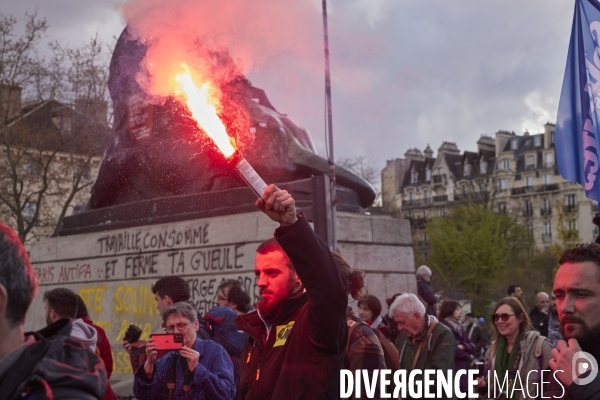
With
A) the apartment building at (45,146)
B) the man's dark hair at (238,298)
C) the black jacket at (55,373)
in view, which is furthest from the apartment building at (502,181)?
the black jacket at (55,373)

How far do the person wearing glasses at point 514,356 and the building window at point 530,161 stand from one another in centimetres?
8660

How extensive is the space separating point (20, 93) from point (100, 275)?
44.0 ft

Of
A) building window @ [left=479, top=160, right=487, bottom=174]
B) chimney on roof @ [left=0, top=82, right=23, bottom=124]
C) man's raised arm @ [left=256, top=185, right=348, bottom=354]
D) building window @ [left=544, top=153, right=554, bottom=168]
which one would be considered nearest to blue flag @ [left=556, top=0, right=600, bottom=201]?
man's raised arm @ [left=256, top=185, right=348, bottom=354]

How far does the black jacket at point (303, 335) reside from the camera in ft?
10.7

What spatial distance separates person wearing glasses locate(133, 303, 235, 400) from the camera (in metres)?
5.04

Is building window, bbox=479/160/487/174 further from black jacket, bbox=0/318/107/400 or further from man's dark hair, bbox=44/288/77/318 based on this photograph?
black jacket, bbox=0/318/107/400

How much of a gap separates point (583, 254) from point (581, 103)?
3248 millimetres

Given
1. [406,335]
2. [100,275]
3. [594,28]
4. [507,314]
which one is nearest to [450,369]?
[406,335]

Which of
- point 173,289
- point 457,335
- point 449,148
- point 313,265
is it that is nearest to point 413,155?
point 449,148

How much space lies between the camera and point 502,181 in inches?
3565

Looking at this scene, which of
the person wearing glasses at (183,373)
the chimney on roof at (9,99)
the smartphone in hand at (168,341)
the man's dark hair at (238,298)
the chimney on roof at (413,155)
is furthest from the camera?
the chimney on roof at (413,155)

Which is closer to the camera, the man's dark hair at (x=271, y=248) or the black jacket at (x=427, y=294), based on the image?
the man's dark hair at (x=271, y=248)

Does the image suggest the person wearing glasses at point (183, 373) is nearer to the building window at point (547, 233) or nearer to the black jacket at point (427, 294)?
the black jacket at point (427, 294)

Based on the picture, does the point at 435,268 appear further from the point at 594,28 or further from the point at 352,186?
the point at 594,28
